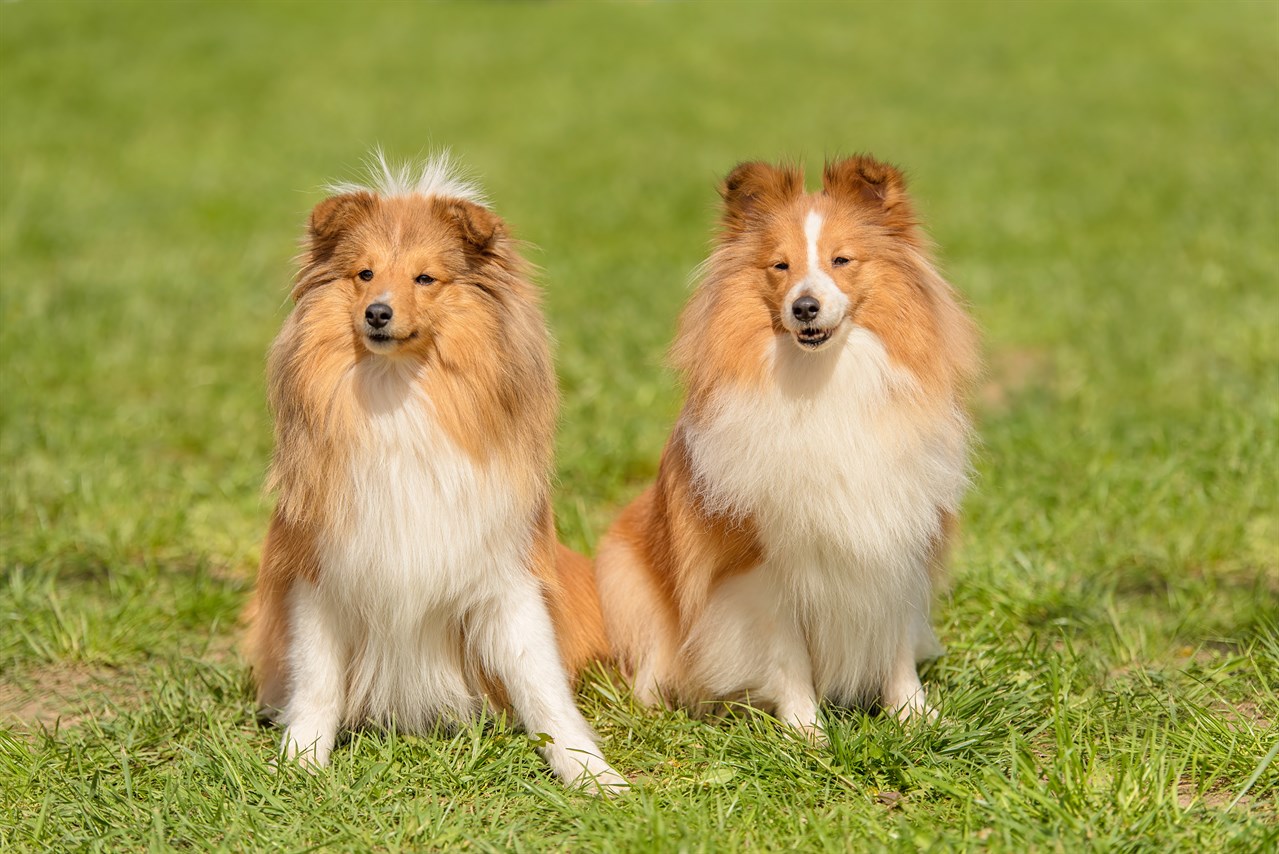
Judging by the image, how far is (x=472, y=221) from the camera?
12.4 ft

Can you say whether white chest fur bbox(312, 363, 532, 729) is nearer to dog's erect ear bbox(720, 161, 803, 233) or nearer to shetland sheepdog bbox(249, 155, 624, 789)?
shetland sheepdog bbox(249, 155, 624, 789)

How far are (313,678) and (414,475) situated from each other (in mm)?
821

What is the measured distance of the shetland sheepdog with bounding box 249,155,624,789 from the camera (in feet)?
12.2

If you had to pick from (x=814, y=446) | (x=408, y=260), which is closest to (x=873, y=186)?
(x=814, y=446)

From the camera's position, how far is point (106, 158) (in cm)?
1358

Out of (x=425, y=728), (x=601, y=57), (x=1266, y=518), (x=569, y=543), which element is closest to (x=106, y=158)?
(x=601, y=57)

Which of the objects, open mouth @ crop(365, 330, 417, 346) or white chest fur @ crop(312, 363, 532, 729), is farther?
white chest fur @ crop(312, 363, 532, 729)

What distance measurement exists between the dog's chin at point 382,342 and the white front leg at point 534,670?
2.93 feet

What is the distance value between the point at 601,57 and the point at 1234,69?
10039mm

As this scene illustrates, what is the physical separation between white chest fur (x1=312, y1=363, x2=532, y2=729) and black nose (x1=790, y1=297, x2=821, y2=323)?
1075 mm

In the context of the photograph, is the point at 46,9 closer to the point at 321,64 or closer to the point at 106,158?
the point at 321,64

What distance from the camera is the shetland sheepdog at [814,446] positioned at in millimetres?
3746

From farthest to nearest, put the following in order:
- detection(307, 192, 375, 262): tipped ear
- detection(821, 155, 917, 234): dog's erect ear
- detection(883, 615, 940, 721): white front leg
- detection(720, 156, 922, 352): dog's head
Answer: detection(883, 615, 940, 721): white front leg, detection(821, 155, 917, 234): dog's erect ear, detection(307, 192, 375, 262): tipped ear, detection(720, 156, 922, 352): dog's head

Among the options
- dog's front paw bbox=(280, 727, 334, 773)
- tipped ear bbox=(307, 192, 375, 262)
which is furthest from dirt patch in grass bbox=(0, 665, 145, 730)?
tipped ear bbox=(307, 192, 375, 262)
